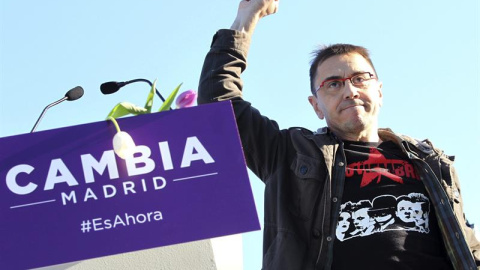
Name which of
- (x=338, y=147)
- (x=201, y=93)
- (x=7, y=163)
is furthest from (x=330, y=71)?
(x=7, y=163)

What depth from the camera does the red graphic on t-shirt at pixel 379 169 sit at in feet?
8.16

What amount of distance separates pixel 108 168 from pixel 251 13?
104 cm

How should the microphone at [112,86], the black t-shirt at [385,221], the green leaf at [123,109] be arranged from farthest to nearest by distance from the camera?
the microphone at [112,86], the black t-shirt at [385,221], the green leaf at [123,109]

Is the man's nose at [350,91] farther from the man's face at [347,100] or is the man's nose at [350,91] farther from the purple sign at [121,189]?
the purple sign at [121,189]

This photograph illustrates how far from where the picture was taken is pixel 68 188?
1.81 meters

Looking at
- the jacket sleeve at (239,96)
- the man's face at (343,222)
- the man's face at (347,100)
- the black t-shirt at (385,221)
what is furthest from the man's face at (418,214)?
A: the jacket sleeve at (239,96)

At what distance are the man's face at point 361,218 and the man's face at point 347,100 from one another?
0.40 m

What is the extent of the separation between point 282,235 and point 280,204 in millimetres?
123

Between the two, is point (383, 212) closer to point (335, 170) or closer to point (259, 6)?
point (335, 170)

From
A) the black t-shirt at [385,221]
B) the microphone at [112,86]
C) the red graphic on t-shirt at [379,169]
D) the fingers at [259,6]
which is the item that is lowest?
the black t-shirt at [385,221]

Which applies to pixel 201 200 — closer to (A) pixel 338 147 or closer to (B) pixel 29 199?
(B) pixel 29 199

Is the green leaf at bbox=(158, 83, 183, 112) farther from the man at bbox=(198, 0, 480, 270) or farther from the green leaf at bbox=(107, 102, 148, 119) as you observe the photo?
the man at bbox=(198, 0, 480, 270)

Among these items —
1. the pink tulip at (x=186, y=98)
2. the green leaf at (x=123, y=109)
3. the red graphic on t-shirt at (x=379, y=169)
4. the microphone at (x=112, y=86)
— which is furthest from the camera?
the microphone at (x=112, y=86)

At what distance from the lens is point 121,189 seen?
71.4 inches
